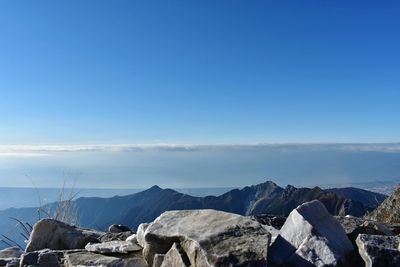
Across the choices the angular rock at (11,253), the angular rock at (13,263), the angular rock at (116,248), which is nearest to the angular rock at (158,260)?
the angular rock at (116,248)

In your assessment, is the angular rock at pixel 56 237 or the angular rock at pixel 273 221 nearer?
the angular rock at pixel 273 221

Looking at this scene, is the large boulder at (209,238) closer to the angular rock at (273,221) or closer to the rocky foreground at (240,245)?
the rocky foreground at (240,245)

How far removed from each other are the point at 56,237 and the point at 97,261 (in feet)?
10.6

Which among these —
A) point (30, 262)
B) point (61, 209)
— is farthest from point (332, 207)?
point (30, 262)

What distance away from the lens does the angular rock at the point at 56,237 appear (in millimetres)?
10711

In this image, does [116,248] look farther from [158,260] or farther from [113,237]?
[113,237]

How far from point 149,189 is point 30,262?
451 feet

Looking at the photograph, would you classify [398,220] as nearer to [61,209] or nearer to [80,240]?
[80,240]

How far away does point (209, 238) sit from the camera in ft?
23.2

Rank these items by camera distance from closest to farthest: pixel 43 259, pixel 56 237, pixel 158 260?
pixel 158 260
pixel 43 259
pixel 56 237

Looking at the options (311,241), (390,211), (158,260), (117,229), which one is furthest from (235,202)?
(311,241)

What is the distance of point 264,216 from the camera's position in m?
10.6

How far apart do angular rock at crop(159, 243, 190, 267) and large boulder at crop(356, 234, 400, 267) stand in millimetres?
2460

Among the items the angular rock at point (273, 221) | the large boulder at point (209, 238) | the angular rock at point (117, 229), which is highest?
the large boulder at point (209, 238)
